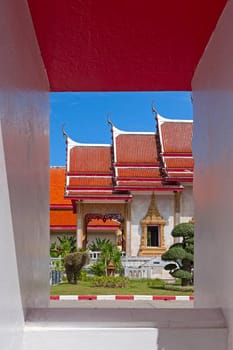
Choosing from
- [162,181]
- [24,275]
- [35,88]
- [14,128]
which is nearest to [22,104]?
[14,128]

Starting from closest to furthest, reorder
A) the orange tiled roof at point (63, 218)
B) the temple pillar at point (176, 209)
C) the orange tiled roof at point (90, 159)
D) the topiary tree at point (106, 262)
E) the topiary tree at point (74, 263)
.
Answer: the topiary tree at point (74, 263) → the topiary tree at point (106, 262) → the temple pillar at point (176, 209) → the orange tiled roof at point (90, 159) → the orange tiled roof at point (63, 218)

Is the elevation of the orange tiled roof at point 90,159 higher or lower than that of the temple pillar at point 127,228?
higher

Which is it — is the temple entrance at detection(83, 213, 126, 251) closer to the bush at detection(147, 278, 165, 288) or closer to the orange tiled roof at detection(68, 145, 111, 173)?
the orange tiled roof at detection(68, 145, 111, 173)

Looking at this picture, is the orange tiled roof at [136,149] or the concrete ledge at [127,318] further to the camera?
the orange tiled roof at [136,149]

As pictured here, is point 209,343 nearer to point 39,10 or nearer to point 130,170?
point 39,10

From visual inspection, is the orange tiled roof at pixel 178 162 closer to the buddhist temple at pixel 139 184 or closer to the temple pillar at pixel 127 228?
the buddhist temple at pixel 139 184

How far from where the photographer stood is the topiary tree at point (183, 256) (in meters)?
10.6

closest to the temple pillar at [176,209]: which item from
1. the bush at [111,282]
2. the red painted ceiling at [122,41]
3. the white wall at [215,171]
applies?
the bush at [111,282]

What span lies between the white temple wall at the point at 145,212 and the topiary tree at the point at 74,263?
2.34 m

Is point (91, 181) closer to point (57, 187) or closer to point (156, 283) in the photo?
point (156, 283)

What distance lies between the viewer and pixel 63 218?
15.9 metres

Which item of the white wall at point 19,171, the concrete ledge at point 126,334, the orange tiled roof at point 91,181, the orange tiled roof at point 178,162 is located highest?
the orange tiled roof at point 178,162

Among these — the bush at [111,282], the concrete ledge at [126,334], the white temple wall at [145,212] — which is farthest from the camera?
the white temple wall at [145,212]

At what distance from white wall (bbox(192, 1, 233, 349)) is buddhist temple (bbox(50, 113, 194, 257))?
9496 mm
